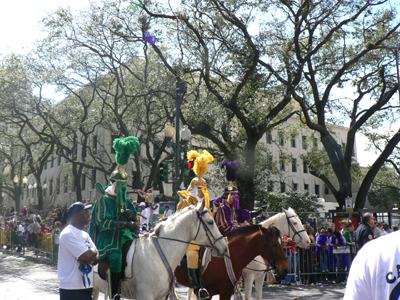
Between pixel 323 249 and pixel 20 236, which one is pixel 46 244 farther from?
pixel 323 249

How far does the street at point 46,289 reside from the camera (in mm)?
11070

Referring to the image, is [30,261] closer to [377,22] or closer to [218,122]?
[218,122]

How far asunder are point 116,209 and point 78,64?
22431mm

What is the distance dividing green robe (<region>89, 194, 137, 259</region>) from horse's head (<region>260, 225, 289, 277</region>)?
9.89ft

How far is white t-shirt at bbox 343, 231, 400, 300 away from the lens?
1806 mm

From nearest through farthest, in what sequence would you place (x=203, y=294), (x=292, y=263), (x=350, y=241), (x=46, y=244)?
(x=203, y=294) < (x=292, y=263) < (x=350, y=241) < (x=46, y=244)

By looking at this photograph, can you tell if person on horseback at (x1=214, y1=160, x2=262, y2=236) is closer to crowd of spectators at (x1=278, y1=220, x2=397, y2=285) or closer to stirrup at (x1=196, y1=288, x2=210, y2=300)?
stirrup at (x1=196, y1=288, x2=210, y2=300)

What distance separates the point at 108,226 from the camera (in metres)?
6.41

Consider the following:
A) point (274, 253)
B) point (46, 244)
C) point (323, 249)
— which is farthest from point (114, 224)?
point (46, 244)

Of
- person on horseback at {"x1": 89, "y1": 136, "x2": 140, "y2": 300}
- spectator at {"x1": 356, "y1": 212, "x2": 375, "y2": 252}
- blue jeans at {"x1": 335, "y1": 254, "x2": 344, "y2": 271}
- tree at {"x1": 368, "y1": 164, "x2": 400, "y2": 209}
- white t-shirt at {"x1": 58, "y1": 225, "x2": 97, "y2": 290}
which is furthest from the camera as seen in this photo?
tree at {"x1": 368, "y1": 164, "x2": 400, "y2": 209}

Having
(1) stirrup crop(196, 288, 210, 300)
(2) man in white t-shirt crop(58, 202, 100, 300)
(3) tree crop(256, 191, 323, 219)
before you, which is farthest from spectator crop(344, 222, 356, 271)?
(3) tree crop(256, 191, 323, 219)

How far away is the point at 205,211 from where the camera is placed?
6.91 metres

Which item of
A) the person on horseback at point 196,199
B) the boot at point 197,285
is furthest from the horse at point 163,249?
the boot at point 197,285

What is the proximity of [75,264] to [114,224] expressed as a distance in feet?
4.32
